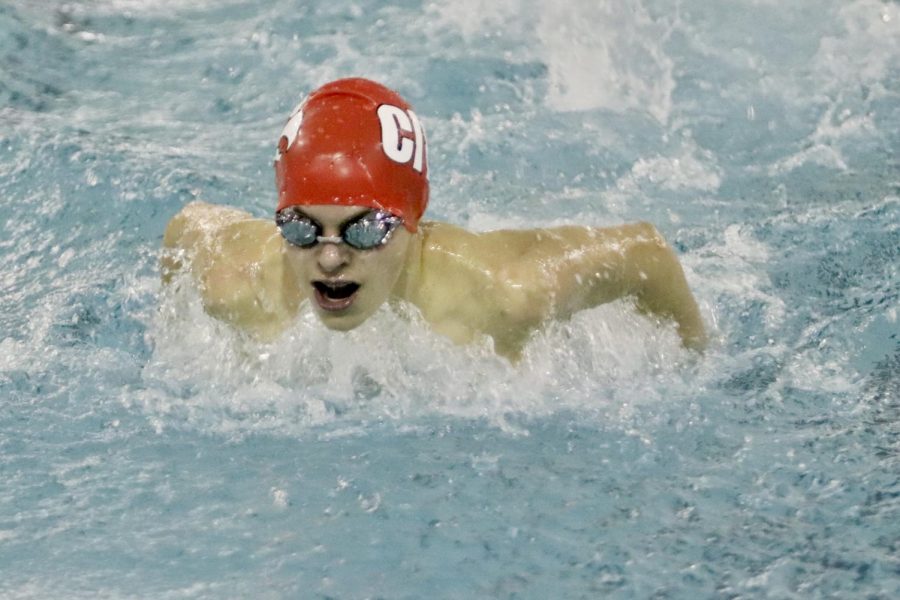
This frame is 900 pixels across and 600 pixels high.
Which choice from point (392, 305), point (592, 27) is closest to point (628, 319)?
point (392, 305)

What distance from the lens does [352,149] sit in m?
3.23

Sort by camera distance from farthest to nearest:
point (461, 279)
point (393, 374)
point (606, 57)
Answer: point (606, 57), point (393, 374), point (461, 279)

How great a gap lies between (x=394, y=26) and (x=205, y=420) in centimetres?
334

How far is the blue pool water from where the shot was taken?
288 cm

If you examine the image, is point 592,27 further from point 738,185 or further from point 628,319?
point 628,319

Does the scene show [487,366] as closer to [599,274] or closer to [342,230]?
[599,274]

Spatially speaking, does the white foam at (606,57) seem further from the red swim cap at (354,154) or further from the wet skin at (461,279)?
the red swim cap at (354,154)

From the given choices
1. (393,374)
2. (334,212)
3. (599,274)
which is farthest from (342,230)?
(599,274)

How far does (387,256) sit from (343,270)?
0.46 feet

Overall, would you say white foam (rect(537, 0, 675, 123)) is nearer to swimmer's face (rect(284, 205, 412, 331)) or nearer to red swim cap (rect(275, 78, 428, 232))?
red swim cap (rect(275, 78, 428, 232))

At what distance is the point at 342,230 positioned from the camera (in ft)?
10.5

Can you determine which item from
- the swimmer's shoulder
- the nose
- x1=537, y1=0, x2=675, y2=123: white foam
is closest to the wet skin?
the nose

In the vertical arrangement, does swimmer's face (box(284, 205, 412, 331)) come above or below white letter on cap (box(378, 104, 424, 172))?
below

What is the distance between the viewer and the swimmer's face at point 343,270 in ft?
10.5
